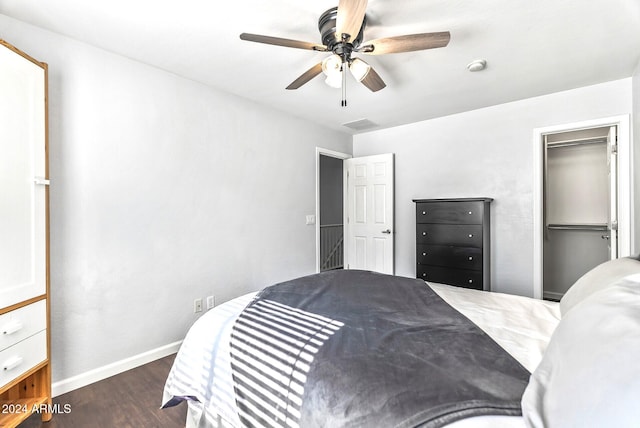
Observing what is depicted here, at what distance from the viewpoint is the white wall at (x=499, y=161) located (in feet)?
9.66

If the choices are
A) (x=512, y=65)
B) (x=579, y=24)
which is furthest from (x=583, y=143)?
(x=579, y=24)

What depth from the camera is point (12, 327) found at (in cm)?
151

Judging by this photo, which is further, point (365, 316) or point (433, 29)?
point (433, 29)

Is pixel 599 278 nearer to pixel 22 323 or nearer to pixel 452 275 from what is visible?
pixel 452 275

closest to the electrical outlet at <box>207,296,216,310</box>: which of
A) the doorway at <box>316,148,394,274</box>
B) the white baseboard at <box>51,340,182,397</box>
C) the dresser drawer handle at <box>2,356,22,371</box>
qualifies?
the white baseboard at <box>51,340,182,397</box>

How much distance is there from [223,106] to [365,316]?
Answer: 2.52 m

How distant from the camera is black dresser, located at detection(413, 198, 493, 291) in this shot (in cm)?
309

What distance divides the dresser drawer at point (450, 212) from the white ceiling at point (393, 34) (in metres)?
1.17

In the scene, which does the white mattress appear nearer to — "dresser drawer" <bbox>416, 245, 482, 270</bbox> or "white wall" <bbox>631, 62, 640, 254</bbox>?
"dresser drawer" <bbox>416, 245, 482, 270</bbox>

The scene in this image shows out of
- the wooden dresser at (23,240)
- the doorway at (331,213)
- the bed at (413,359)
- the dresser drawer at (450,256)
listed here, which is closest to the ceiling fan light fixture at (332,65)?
the bed at (413,359)

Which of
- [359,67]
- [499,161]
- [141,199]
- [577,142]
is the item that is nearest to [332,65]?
[359,67]

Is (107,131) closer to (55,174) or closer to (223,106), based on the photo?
(55,174)

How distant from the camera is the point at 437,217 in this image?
11.1 ft

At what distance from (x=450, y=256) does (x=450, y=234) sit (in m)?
0.25
